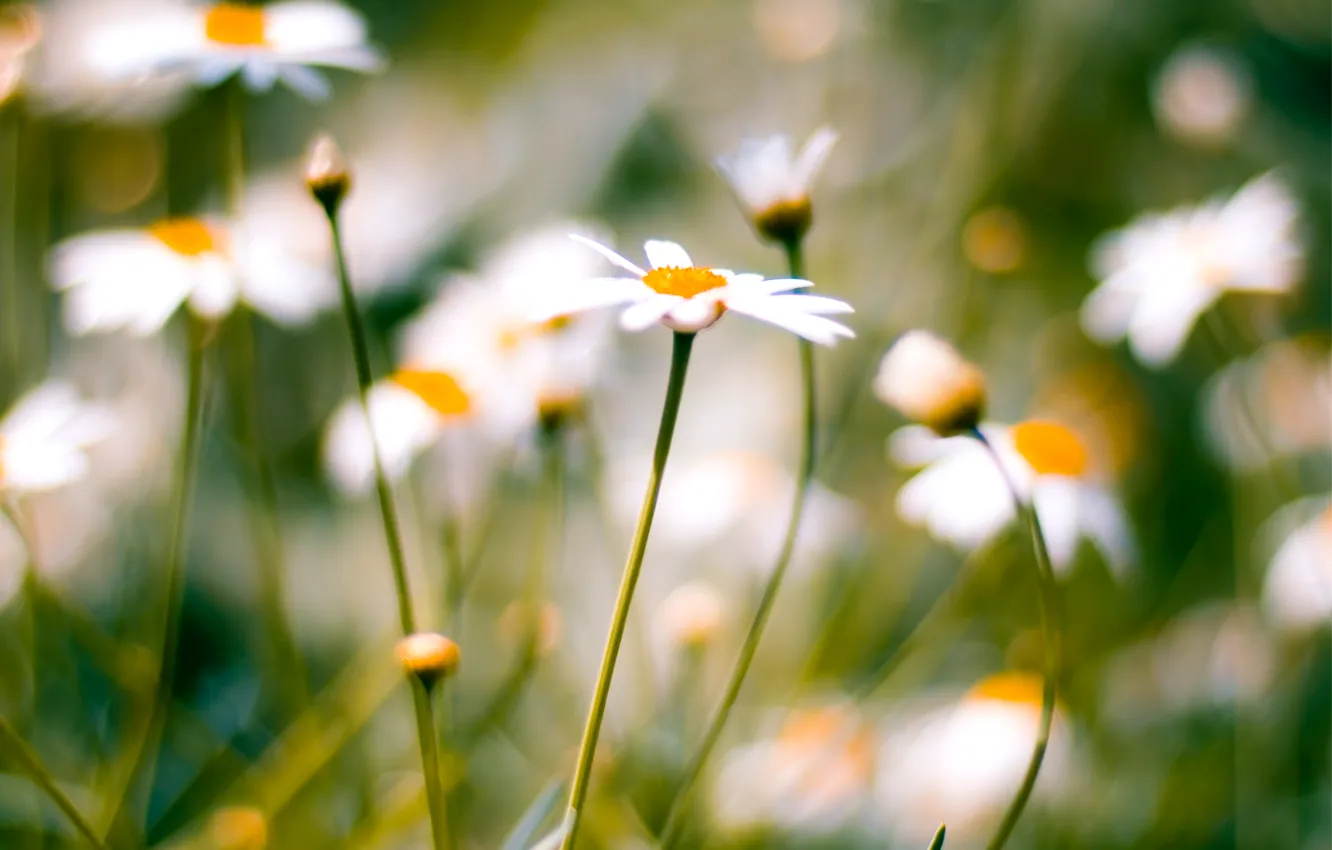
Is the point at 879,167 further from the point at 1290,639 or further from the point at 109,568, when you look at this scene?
the point at 109,568

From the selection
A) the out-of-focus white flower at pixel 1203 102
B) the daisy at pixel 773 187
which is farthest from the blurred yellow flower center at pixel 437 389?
the out-of-focus white flower at pixel 1203 102

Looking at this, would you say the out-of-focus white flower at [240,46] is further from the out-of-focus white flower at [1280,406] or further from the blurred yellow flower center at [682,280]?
the out-of-focus white flower at [1280,406]

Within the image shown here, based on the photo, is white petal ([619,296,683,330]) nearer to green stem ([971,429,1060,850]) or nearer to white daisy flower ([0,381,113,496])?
green stem ([971,429,1060,850])

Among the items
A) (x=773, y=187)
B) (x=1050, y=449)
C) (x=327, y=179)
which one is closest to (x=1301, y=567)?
(x=1050, y=449)

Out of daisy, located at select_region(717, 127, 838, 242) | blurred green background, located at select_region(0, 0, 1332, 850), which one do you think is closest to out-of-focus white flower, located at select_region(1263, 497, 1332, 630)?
blurred green background, located at select_region(0, 0, 1332, 850)

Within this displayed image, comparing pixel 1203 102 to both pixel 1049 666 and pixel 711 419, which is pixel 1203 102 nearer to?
pixel 711 419
